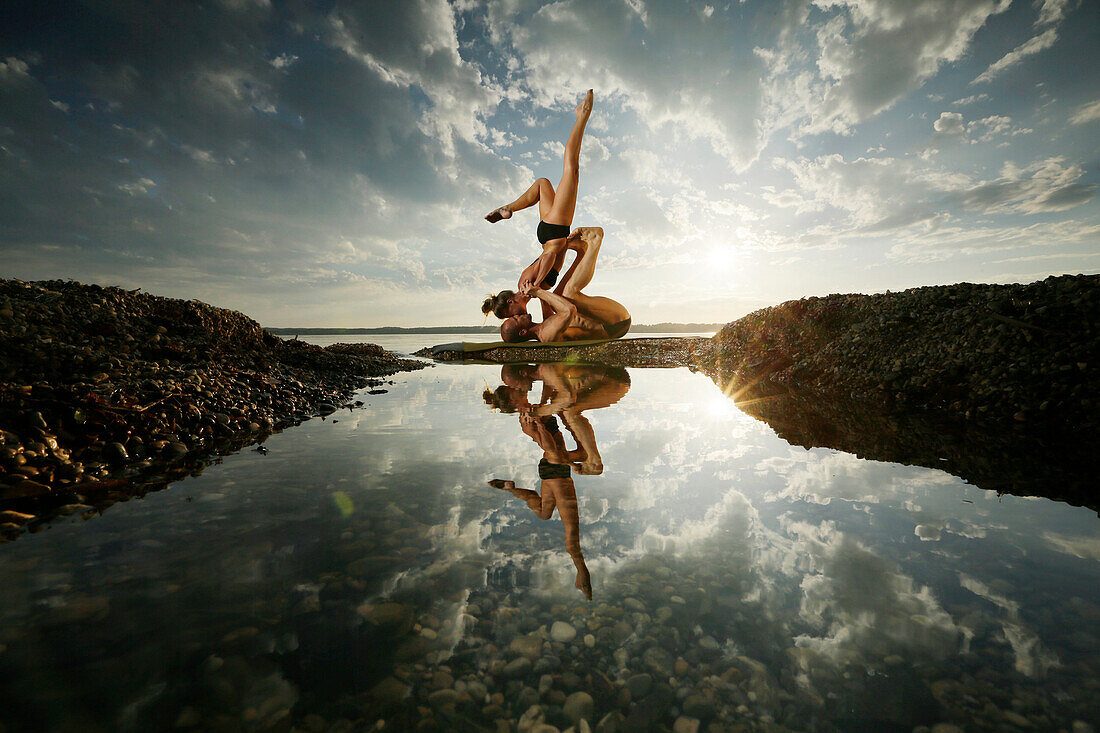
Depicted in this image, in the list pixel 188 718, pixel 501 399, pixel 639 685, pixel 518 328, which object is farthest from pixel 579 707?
pixel 518 328

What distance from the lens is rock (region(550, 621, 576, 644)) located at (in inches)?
72.8

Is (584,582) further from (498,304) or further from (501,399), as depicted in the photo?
(498,304)

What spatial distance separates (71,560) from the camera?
2412 mm

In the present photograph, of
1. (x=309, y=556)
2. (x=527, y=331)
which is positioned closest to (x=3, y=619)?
(x=309, y=556)

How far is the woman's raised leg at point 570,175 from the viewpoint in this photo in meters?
12.5

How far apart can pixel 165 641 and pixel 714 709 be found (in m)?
2.34

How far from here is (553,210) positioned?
13.7m

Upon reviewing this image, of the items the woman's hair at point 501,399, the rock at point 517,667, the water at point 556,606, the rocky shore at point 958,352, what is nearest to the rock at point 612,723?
the water at point 556,606

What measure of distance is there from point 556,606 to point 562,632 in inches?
7.2

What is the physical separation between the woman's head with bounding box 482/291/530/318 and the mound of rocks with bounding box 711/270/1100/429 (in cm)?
768

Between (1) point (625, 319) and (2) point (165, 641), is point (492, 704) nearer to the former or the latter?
A: (2) point (165, 641)

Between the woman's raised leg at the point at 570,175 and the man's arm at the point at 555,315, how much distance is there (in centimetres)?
245

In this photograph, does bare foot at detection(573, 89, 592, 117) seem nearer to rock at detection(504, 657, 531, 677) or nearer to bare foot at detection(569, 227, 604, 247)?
bare foot at detection(569, 227, 604, 247)

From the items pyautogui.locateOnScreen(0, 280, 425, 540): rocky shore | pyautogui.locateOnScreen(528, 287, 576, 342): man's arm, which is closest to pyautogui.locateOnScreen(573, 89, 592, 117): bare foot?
pyautogui.locateOnScreen(528, 287, 576, 342): man's arm
